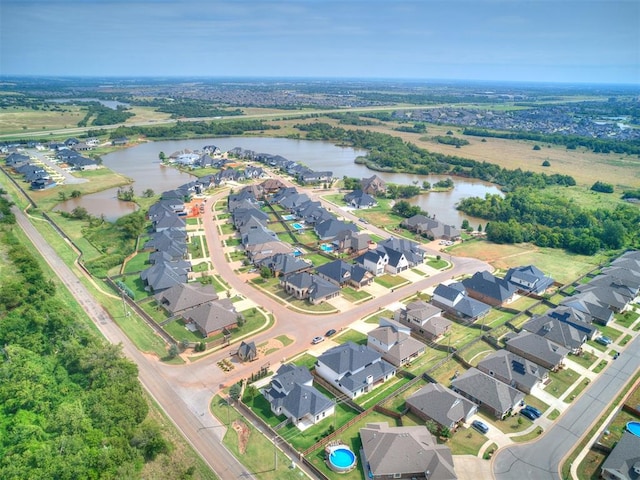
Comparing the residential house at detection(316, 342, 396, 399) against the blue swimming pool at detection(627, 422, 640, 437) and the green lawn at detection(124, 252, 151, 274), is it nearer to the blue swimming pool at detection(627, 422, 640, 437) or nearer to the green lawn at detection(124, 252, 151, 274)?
the blue swimming pool at detection(627, 422, 640, 437)

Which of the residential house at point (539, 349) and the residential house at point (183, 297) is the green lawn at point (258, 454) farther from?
the residential house at point (539, 349)

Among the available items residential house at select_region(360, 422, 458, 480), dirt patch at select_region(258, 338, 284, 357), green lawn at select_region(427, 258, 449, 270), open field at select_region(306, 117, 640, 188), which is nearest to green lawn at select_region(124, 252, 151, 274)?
dirt patch at select_region(258, 338, 284, 357)

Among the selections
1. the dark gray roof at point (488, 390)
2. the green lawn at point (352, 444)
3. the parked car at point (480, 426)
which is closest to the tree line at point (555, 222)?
the dark gray roof at point (488, 390)

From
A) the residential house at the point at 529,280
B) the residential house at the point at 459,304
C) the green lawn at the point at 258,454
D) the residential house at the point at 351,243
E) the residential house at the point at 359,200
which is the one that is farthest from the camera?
the residential house at the point at 359,200

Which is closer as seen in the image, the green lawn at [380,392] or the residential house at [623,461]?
the residential house at [623,461]

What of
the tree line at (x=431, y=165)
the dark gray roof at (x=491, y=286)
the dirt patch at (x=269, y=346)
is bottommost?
the dirt patch at (x=269, y=346)

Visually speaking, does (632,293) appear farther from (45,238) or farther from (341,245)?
(45,238)

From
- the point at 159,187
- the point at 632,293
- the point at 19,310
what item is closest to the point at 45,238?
the point at 19,310
